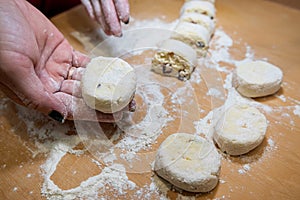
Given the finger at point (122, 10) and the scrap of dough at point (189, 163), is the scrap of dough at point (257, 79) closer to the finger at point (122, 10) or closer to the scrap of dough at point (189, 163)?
the scrap of dough at point (189, 163)

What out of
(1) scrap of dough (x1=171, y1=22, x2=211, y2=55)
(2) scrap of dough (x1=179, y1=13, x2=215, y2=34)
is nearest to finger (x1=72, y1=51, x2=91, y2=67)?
(1) scrap of dough (x1=171, y1=22, x2=211, y2=55)

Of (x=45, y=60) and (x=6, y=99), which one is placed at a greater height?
(x=45, y=60)

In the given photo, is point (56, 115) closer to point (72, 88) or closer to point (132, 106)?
point (72, 88)

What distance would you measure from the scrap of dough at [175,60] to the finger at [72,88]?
0.43m

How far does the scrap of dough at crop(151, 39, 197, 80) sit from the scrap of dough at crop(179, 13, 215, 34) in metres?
0.21

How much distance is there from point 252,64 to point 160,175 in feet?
2.41

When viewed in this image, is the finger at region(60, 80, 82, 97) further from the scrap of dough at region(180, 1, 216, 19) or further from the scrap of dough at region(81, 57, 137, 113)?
the scrap of dough at region(180, 1, 216, 19)

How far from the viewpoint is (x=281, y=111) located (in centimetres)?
Result: 156

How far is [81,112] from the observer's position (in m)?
1.40

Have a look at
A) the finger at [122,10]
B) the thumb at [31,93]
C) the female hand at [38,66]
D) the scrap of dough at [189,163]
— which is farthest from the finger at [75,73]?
the scrap of dough at [189,163]

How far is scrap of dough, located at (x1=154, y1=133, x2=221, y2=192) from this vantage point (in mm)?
1200

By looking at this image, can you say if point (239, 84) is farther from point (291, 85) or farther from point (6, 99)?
point (6, 99)

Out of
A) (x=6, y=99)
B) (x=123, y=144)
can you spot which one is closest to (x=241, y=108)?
(x=123, y=144)

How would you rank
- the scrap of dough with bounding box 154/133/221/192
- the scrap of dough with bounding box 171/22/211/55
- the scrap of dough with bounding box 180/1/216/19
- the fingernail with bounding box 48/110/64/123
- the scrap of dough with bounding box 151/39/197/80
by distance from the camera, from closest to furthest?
1. the scrap of dough with bounding box 154/133/221/192
2. the fingernail with bounding box 48/110/64/123
3. the scrap of dough with bounding box 151/39/197/80
4. the scrap of dough with bounding box 171/22/211/55
5. the scrap of dough with bounding box 180/1/216/19
